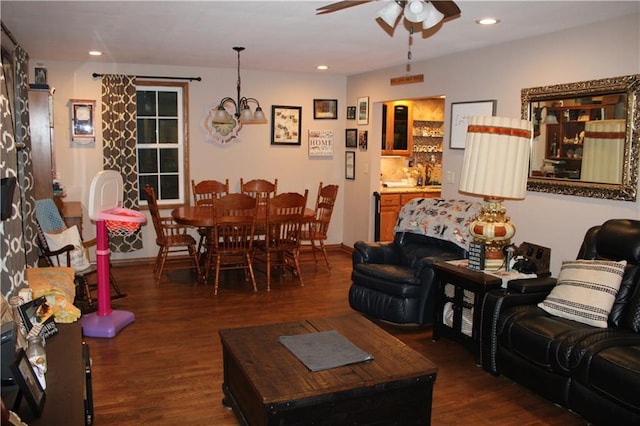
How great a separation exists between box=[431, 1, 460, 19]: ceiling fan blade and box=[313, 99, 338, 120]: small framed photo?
474 cm

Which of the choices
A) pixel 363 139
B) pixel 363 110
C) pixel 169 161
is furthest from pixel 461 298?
pixel 169 161

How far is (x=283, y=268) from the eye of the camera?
Result: 6.46 metres

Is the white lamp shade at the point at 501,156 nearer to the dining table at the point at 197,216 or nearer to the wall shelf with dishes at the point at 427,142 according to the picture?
the dining table at the point at 197,216

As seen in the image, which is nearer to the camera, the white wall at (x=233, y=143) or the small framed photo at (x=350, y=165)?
the white wall at (x=233, y=143)

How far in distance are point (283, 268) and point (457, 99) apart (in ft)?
8.71

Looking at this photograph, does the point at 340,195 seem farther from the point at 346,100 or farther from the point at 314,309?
the point at 314,309

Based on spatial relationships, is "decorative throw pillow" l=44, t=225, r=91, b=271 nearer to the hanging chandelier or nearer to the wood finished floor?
the wood finished floor

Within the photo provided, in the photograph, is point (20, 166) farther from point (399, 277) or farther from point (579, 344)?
point (579, 344)

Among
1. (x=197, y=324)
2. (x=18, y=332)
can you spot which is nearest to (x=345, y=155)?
(x=197, y=324)

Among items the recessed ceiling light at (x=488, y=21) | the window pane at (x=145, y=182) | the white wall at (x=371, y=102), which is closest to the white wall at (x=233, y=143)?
the white wall at (x=371, y=102)

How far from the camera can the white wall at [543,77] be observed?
4059 mm

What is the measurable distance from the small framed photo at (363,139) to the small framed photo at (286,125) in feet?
2.66

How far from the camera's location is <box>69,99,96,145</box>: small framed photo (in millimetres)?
6459

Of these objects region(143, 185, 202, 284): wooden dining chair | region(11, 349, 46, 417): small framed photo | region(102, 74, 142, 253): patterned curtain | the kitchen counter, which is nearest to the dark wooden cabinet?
region(11, 349, 46, 417): small framed photo
